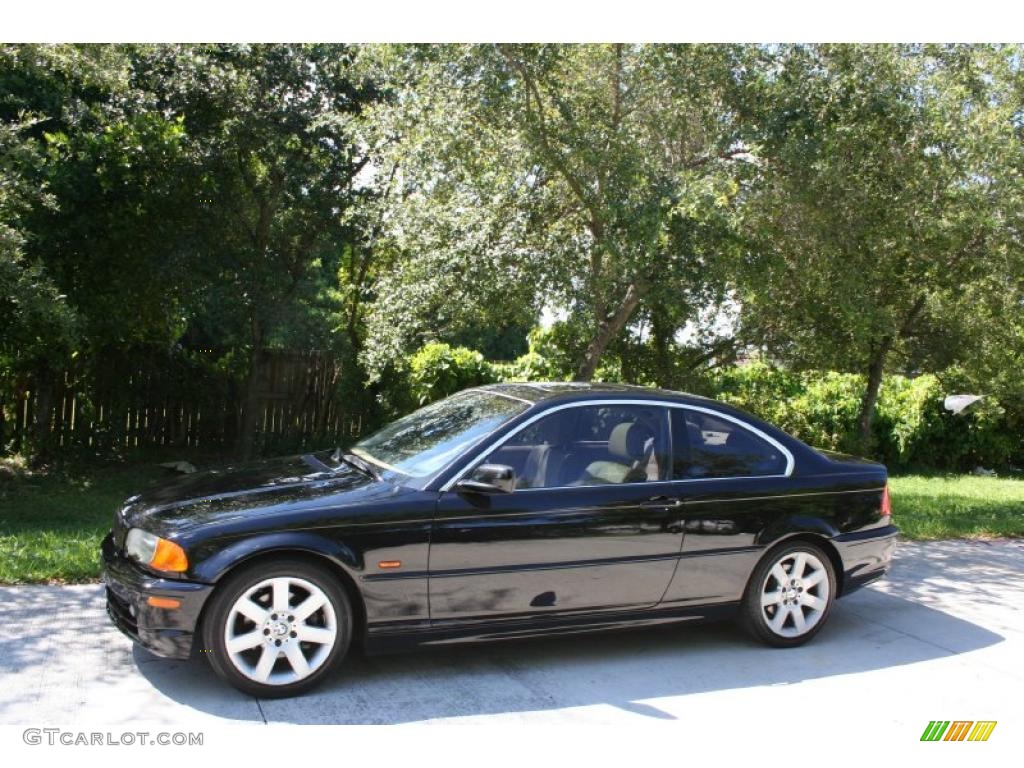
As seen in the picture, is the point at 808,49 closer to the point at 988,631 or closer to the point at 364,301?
the point at 988,631

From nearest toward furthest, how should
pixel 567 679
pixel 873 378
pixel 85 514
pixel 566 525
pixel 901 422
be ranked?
pixel 567 679 → pixel 566 525 → pixel 85 514 → pixel 873 378 → pixel 901 422

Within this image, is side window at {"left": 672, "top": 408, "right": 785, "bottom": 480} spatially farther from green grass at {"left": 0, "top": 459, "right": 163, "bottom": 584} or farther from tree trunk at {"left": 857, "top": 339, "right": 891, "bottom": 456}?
tree trunk at {"left": 857, "top": 339, "right": 891, "bottom": 456}

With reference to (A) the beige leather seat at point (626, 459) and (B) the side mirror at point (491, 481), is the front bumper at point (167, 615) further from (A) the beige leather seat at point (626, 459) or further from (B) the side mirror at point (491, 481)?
(A) the beige leather seat at point (626, 459)

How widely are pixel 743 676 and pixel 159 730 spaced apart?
118 inches

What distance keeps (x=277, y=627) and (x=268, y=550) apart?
0.37 meters

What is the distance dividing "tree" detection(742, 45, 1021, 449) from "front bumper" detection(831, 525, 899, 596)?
3.75 m

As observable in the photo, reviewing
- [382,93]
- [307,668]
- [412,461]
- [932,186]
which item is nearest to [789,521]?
[412,461]

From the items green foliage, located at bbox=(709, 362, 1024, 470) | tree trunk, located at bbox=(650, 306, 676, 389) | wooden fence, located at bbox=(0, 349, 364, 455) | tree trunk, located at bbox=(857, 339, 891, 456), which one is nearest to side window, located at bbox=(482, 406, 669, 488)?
tree trunk, located at bbox=(650, 306, 676, 389)

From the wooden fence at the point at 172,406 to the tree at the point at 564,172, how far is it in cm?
497

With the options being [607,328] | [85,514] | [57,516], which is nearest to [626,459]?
[607,328]

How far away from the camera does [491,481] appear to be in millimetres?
4750

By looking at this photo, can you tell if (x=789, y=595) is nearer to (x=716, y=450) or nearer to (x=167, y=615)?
(x=716, y=450)

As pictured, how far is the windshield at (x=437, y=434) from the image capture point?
16.7ft

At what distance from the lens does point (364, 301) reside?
1342cm
